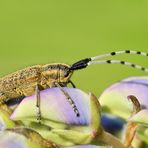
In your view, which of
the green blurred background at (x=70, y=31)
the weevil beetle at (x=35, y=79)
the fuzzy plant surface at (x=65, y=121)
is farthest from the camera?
the green blurred background at (x=70, y=31)

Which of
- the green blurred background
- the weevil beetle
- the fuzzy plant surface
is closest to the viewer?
the fuzzy plant surface

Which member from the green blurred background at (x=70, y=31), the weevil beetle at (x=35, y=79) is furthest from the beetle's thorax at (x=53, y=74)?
the green blurred background at (x=70, y=31)

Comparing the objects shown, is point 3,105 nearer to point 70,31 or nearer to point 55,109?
point 55,109

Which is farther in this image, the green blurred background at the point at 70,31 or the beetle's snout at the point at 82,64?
the green blurred background at the point at 70,31

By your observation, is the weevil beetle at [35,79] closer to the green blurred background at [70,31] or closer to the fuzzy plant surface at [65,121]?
the fuzzy plant surface at [65,121]

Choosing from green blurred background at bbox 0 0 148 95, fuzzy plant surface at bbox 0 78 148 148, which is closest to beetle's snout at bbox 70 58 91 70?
fuzzy plant surface at bbox 0 78 148 148

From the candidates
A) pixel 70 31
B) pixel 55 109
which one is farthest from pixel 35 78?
pixel 70 31

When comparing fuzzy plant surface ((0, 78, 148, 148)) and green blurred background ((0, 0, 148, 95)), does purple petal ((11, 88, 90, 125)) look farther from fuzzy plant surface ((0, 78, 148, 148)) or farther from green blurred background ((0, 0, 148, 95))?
green blurred background ((0, 0, 148, 95))
